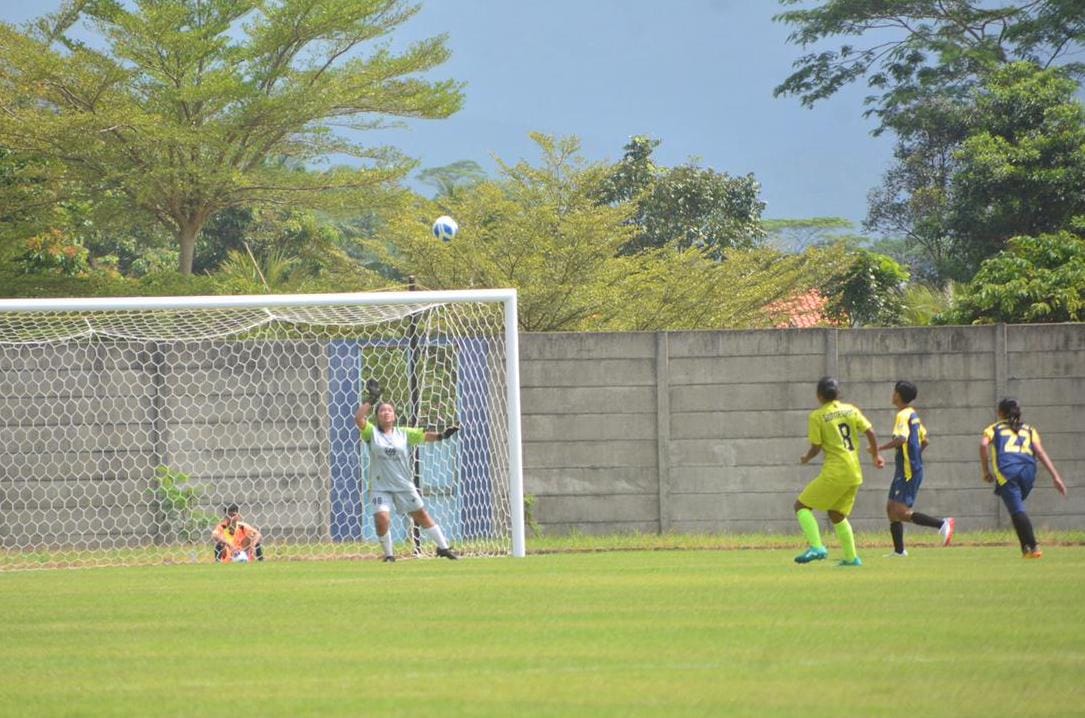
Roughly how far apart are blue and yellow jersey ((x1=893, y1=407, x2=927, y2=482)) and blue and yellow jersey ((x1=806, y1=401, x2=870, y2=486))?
1.44 metres

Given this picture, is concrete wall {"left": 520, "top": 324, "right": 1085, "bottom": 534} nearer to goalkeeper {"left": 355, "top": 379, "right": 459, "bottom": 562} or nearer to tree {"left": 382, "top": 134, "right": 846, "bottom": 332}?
goalkeeper {"left": 355, "top": 379, "right": 459, "bottom": 562}

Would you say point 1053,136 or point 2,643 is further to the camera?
point 1053,136

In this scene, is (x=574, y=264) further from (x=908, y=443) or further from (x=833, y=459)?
(x=833, y=459)

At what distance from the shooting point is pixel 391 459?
1644 centimetres

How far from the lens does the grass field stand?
6.63 m

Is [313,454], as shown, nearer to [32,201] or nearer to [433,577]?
[433,577]

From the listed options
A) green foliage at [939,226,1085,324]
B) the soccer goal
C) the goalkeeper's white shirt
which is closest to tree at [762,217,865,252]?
green foliage at [939,226,1085,324]

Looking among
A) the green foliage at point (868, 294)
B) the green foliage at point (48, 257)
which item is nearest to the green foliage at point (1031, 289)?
the green foliage at point (868, 294)

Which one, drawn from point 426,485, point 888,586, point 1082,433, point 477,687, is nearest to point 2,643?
point 477,687

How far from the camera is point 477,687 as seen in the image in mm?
6977

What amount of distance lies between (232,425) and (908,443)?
7950 mm

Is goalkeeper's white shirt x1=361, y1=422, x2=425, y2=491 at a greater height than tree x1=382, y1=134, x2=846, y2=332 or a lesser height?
lesser

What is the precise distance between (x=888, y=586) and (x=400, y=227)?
911 inches

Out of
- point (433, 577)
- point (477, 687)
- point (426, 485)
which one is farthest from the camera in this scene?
point (426, 485)
